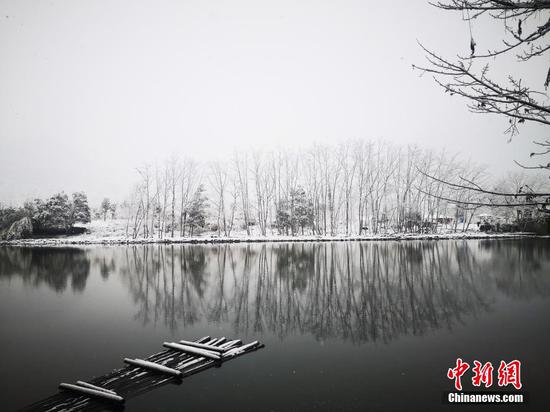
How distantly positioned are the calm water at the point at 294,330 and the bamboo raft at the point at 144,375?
0.25 meters

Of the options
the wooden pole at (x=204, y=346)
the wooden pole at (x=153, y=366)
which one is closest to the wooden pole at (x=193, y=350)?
the wooden pole at (x=204, y=346)

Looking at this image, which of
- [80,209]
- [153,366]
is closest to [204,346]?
[153,366]

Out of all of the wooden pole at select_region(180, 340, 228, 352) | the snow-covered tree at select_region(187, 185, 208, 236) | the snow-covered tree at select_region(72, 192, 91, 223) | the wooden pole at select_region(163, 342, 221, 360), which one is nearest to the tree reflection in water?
the wooden pole at select_region(180, 340, 228, 352)

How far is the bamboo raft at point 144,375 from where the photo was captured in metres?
4.60

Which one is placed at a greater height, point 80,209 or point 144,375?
point 80,209

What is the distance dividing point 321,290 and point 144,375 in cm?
719

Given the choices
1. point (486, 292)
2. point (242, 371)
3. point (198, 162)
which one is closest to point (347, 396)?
point (242, 371)

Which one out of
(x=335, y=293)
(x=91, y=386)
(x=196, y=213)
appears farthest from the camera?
(x=196, y=213)

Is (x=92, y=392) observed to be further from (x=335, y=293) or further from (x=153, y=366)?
(x=335, y=293)

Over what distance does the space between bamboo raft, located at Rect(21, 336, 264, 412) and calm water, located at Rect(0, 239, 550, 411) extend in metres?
0.25

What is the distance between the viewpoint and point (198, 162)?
5006 centimetres

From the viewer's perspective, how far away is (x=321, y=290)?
11.5 metres

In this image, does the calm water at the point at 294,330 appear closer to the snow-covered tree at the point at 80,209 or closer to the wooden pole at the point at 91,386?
the wooden pole at the point at 91,386

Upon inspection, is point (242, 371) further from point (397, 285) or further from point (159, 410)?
point (397, 285)
